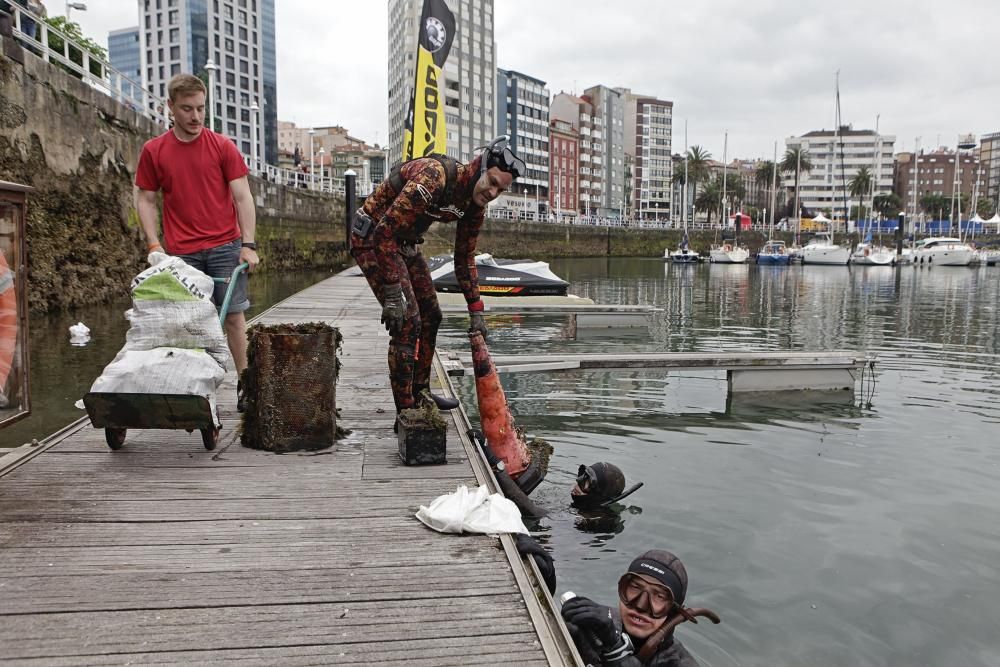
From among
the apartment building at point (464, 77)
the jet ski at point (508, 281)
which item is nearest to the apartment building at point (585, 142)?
the apartment building at point (464, 77)

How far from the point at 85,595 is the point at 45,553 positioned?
49 cm

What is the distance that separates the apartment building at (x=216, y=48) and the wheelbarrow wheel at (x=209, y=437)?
4083 inches

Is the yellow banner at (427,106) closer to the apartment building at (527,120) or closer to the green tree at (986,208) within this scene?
the apartment building at (527,120)

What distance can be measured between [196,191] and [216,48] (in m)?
118

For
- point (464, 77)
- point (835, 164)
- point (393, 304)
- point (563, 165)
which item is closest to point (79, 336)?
point (393, 304)

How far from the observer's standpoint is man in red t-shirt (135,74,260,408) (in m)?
4.62

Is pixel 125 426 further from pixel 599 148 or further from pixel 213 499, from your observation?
pixel 599 148

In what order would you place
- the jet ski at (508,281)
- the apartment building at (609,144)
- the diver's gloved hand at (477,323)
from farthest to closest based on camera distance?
the apartment building at (609,144) < the jet ski at (508,281) < the diver's gloved hand at (477,323)

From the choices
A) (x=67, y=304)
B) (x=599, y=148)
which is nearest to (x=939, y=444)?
(x=67, y=304)

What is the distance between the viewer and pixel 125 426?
4.05m

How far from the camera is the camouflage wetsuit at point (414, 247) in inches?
169

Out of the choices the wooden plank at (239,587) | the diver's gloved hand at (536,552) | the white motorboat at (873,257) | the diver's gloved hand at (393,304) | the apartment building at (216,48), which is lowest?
the diver's gloved hand at (536,552)

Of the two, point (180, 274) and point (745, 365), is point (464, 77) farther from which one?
point (180, 274)

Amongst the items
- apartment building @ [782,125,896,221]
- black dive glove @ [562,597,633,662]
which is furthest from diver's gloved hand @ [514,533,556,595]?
apartment building @ [782,125,896,221]
